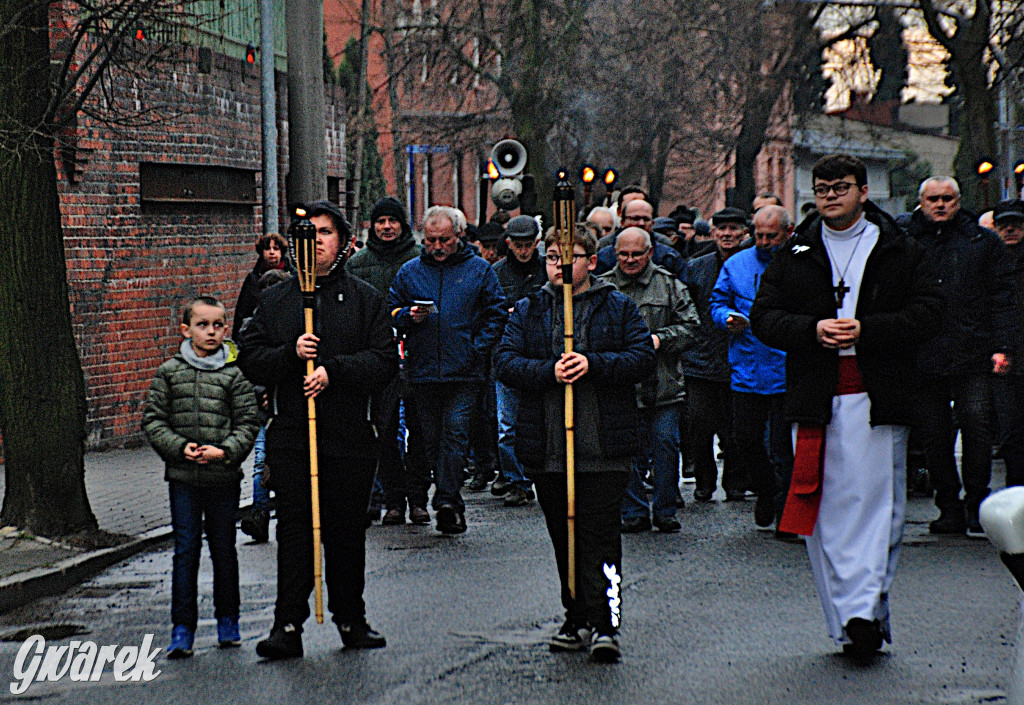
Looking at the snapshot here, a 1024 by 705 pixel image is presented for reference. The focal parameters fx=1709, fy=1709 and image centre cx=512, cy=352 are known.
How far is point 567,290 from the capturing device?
7398 millimetres

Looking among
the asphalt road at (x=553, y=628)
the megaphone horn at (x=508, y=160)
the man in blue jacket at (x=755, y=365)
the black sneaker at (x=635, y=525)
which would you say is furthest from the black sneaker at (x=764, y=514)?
the megaphone horn at (x=508, y=160)

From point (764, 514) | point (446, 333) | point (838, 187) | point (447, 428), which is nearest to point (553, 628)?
point (838, 187)

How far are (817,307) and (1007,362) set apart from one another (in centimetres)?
363

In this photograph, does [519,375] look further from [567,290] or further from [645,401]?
[645,401]

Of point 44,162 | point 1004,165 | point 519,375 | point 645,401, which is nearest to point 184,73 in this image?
point 44,162

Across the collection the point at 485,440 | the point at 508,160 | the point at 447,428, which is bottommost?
the point at 485,440

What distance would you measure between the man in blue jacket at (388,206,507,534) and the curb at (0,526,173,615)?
1900 millimetres

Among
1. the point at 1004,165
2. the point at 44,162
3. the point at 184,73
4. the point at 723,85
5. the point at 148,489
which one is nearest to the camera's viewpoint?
the point at 44,162

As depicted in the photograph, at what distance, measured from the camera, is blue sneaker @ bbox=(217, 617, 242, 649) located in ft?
24.9

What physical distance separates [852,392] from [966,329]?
11.7 feet

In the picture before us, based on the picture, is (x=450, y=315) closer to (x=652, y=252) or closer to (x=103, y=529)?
(x=652, y=252)

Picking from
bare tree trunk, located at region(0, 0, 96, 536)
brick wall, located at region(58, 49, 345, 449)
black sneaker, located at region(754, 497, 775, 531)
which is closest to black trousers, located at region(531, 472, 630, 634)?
black sneaker, located at region(754, 497, 775, 531)

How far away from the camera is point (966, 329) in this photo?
1051 cm

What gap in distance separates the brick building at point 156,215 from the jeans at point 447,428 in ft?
13.2
